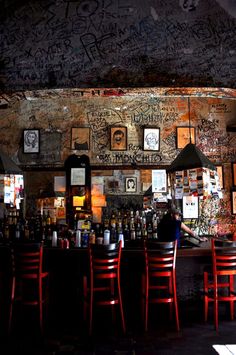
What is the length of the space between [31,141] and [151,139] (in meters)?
3.13

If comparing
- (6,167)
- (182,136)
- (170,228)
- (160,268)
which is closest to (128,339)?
(160,268)

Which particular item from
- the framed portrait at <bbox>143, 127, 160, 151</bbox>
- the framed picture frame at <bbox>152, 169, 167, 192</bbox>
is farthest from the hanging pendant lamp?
the framed portrait at <bbox>143, 127, 160, 151</bbox>

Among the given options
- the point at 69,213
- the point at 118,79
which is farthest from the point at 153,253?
the point at 69,213

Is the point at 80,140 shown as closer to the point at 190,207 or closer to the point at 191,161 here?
the point at 190,207

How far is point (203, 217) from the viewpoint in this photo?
9852 millimetres

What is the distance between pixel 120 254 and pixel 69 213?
462 cm

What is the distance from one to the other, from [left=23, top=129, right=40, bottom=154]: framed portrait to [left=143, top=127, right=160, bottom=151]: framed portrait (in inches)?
110

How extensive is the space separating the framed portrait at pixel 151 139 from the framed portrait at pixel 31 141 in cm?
278

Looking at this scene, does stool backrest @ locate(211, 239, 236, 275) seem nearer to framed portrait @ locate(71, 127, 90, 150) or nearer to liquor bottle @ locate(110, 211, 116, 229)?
liquor bottle @ locate(110, 211, 116, 229)

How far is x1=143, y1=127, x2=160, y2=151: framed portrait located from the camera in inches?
392

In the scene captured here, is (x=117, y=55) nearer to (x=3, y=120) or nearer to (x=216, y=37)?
(x=216, y=37)

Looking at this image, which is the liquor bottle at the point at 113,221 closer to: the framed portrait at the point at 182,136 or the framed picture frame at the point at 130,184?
the framed picture frame at the point at 130,184

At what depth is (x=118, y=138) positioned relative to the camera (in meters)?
9.97

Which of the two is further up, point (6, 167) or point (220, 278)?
point (6, 167)
